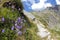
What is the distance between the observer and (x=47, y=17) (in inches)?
101

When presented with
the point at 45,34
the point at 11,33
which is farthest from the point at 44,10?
the point at 11,33

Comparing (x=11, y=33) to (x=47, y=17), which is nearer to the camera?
(x=11, y=33)

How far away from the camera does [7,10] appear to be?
8.20 feet

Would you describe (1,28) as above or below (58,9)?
below

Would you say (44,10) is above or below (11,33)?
above

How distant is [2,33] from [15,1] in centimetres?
42

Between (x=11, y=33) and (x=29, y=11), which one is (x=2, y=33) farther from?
(x=29, y=11)

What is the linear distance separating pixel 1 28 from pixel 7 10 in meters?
0.21

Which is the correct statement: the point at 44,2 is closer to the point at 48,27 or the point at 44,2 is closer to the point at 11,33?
the point at 48,27

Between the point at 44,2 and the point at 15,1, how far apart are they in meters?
0.30

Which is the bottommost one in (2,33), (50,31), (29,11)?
(2,33)

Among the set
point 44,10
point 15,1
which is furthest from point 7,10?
point 44,10

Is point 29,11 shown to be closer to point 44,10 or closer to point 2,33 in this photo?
point 44,10

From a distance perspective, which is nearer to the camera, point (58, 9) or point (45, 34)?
point (45, 34)
